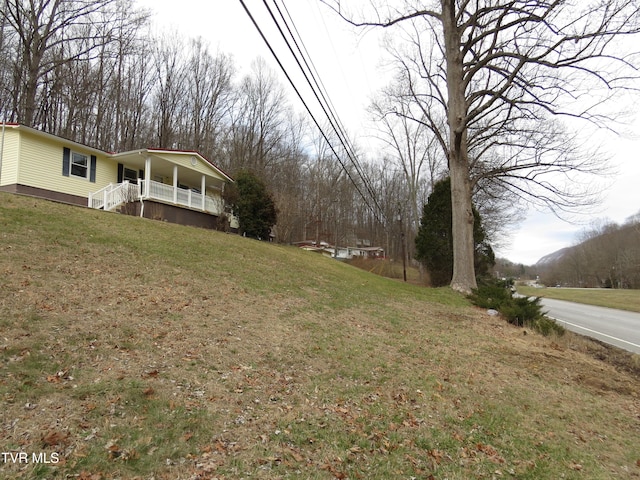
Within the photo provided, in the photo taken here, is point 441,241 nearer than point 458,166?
No

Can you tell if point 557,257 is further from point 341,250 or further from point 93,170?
point 93,170

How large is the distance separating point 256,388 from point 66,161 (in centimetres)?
1634

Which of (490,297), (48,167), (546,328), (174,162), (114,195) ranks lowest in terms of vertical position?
(546,328)

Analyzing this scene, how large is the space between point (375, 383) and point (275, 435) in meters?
1.80

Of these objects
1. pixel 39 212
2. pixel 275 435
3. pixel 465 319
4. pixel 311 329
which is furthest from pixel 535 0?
pixel 39 212

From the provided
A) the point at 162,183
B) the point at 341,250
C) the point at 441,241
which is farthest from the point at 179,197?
the point at 341,250

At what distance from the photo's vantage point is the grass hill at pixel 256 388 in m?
2.78

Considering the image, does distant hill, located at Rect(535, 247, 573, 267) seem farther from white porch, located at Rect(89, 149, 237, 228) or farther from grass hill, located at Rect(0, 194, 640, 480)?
grass hill, located at Rect(0, 194, 640, 480)

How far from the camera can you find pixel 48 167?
14914 mm

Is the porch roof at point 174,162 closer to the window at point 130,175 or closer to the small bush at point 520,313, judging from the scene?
the window at point 130,175

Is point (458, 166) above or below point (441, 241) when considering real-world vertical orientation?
above

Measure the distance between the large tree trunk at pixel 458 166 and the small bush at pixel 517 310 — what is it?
1.60 m

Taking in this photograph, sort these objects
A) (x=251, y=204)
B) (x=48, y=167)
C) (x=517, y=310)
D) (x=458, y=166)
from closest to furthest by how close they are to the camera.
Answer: (x=517, y=310) → (x=458, y=166) → (x=48, y=167) → (x=251, y=204)

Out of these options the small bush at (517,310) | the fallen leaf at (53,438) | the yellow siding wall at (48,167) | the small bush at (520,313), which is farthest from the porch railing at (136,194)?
the fallen leaf at (53,438)
